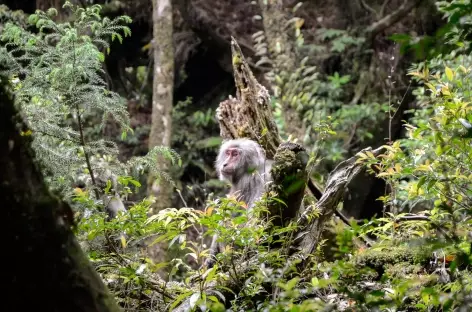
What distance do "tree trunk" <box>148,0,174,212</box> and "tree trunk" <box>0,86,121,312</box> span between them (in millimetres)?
5838

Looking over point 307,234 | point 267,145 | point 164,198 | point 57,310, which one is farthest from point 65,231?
point 164,198

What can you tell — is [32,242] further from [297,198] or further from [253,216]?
[297,198]

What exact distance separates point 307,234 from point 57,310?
197 centimetres

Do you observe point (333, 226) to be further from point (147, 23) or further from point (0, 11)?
point (147, 23)

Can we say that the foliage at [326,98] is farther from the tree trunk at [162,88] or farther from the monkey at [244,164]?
the monkey at [244,164]

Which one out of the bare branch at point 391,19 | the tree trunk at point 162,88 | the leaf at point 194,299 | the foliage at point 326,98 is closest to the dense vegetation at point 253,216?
the leaf at point 194,299

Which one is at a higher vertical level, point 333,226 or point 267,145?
point 267,145

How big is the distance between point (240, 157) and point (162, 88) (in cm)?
256

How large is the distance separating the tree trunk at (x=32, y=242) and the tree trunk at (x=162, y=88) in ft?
19.2

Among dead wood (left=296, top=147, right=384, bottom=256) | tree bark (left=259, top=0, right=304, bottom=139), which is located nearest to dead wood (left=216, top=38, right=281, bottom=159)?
→ dead wood (left=296, top=147, right=384, bottom=256)

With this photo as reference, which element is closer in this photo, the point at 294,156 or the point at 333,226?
the point at 294,156

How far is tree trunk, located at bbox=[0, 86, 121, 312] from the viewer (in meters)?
1.67

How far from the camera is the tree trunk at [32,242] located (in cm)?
167

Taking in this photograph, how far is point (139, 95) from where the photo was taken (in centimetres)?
1158
